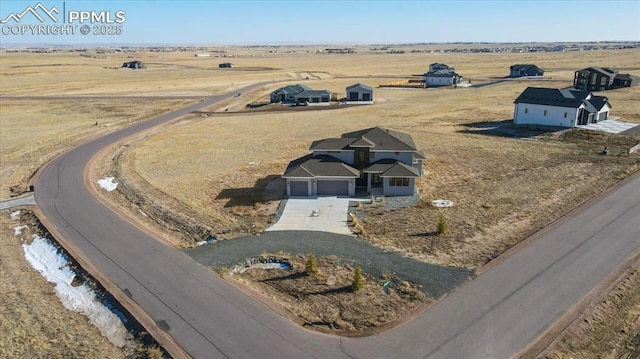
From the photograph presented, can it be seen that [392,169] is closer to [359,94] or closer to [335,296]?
[335,296]

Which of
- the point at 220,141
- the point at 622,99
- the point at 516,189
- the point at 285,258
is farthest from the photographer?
the point at 622,99

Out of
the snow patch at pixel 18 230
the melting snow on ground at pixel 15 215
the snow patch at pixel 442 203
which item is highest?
the snow patch at pixel 442 203

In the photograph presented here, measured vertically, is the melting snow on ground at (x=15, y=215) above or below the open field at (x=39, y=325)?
above

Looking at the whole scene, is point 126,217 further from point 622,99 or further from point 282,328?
point 622,99

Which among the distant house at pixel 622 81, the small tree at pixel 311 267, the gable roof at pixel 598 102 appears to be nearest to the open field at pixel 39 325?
the small tree at pixel 311 267

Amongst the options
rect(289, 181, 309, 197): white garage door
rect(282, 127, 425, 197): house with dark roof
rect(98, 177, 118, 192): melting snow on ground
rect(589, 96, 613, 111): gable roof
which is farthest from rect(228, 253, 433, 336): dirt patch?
rect(589, 96, 613, 111): gable roof

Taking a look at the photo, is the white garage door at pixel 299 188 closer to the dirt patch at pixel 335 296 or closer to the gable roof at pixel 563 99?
the dirt patch at pixel 335 296

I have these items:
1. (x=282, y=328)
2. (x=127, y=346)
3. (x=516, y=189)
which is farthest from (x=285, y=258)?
(x=516, y=189)
